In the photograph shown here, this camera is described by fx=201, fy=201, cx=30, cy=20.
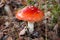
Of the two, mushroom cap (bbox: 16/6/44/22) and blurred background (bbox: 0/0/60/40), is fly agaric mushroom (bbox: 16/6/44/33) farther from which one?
blurred background (bbox: 0/0/60/40)

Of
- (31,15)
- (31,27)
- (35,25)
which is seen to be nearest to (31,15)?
(31,15)

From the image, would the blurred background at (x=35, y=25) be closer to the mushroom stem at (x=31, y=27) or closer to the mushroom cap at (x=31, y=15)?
the mushroom stem at (x=31, y=27)

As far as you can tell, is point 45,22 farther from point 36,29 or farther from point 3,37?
point 3,37

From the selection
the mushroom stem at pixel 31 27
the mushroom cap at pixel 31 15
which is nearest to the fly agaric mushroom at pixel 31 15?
the mushroom cap at pixel 31 15

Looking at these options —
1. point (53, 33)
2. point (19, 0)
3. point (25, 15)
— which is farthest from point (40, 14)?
point (19, 0)

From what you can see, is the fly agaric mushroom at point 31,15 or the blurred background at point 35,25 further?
the blurred background at point 35,25

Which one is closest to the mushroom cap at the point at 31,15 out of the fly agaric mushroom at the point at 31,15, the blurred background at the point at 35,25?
the fly agaric mushroom at the point at 31,15

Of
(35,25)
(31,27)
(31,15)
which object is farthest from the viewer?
(35,25)

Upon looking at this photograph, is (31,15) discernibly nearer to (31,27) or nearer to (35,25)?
(31,27)

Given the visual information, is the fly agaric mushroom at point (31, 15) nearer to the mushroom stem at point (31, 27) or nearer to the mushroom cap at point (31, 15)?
the mushroom cap at point (31, 15)

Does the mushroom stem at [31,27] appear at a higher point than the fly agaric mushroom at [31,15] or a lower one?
lower

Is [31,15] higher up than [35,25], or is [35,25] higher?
[31,15]
